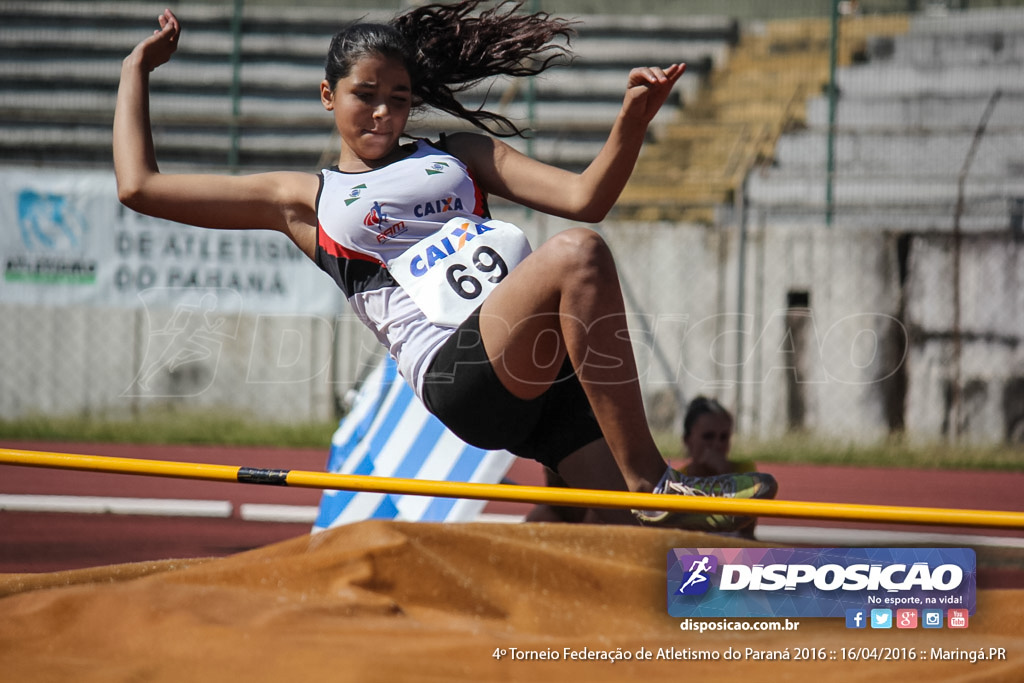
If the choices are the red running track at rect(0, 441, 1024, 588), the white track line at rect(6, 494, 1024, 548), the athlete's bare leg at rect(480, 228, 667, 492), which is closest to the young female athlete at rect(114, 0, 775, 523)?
the athlete's bare leg at rect(480, 228, 667, 492)

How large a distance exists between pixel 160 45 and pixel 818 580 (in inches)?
80.5

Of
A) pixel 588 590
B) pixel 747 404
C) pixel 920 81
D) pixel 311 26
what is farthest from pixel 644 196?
pixel 588 590

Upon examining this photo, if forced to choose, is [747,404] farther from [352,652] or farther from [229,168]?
[352,652]

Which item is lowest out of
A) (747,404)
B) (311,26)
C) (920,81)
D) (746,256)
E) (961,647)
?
(747,404)

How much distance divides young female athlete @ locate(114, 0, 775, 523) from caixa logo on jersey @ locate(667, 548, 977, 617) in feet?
1.02

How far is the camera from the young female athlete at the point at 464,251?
2076 millimetres

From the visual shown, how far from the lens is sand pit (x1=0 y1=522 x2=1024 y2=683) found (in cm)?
229

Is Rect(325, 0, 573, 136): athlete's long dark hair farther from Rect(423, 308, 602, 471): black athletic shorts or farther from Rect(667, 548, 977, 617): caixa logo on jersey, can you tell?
Rect(667, 548, 977, 617): caixa logo on jersey

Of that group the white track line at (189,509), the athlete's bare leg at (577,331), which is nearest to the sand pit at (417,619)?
the athlete's bare leg at (577,331)

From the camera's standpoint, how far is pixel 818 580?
97.5 inches

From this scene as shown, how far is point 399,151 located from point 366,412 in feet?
6.39

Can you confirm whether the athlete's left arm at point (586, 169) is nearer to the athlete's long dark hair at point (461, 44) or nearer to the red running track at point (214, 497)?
the athlete's long dark hair at point (461, 44)

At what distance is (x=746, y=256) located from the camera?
7312 millimetres

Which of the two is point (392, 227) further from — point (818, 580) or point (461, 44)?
point (818, 580)
